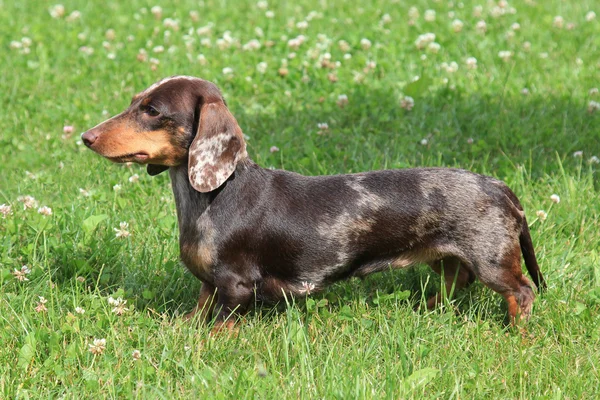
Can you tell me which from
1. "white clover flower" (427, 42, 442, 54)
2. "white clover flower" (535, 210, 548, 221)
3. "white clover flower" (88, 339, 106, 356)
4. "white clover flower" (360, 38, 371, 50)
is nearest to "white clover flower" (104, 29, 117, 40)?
"white clover flower" (360, 38, 371, 50)

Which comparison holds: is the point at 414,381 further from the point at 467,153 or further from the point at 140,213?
the point at 467,153

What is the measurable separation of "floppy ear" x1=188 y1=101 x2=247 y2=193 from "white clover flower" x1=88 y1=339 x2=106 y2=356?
33.4 inches

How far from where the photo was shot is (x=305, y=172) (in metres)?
5.87

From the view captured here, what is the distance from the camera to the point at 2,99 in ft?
24.0

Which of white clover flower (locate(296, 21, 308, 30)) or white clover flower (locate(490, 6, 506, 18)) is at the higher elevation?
white clover flower (locate(490, 6, 506, 18))

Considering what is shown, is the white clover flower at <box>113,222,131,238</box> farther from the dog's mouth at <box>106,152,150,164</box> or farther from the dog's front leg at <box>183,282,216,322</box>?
the dog's mouth at <box>106,152,150,164</box>

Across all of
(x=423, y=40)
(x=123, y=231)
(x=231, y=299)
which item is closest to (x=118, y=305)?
(x=231, y=299)

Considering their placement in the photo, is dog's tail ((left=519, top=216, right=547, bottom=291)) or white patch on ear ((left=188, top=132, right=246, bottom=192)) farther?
dog's tail ((left=519, top=216, right=547, bottom=291))

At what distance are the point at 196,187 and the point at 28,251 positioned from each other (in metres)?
1.25

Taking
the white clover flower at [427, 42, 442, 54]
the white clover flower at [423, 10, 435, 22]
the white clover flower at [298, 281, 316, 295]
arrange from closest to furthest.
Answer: the white clover flower at [298, 281, 316, 295] < the white clover flower at [427, 42, 442, 54] < the white clover flower at [423, 10, 435, 22]

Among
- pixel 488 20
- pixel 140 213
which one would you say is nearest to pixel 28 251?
pixel 140 213

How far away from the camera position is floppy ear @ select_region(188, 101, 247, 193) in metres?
3.91

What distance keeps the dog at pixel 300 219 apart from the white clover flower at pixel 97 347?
Result: 0.59m

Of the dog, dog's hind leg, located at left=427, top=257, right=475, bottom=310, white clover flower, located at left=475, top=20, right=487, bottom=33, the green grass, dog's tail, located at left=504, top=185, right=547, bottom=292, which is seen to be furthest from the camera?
white clover flower, located at left=475, top=20, right=487, bottom=33
